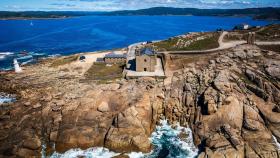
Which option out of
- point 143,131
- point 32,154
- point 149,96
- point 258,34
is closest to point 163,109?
point 149,96

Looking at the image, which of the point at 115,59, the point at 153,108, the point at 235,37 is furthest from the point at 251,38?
the point at 153,108

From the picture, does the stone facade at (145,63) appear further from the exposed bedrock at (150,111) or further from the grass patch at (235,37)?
the grass patch at (235,37)

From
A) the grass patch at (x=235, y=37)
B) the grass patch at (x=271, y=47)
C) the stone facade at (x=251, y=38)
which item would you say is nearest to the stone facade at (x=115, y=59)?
the grass patch at (x=235, y=37)

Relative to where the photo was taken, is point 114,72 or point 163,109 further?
point 114,72

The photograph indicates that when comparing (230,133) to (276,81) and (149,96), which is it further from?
(276,81)

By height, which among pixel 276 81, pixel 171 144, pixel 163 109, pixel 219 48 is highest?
pixel 219 48

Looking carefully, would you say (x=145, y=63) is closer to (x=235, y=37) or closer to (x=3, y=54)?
(x=235, y=37)

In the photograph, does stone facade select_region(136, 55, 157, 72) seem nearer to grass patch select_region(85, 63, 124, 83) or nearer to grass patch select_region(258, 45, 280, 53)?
grass patch select_region(85, 63, 124, 83)
